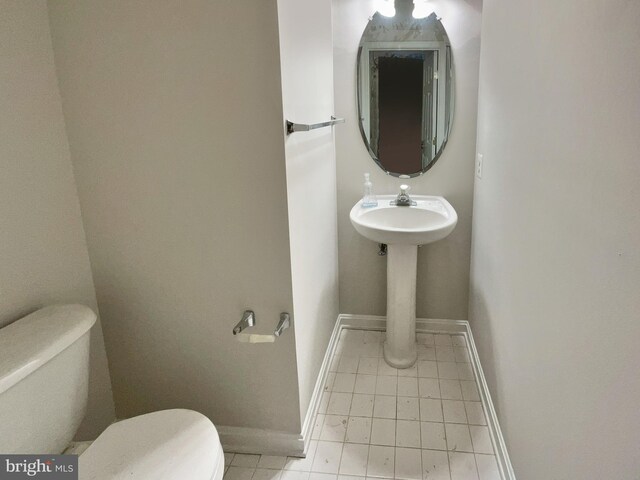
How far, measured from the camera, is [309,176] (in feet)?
5.79

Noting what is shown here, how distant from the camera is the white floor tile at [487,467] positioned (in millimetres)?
1558

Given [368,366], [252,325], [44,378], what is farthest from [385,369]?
[44,378]

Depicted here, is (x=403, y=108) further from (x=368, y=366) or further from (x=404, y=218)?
(x=368, y=366)

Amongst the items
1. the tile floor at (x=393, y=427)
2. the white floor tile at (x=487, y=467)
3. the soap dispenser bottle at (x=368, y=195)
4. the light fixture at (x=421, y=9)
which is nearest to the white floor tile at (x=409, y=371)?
the tile floor at (x=393, y=427)

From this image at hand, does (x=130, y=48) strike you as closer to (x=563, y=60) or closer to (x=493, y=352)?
(x=563, y=60)

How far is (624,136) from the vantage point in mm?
779

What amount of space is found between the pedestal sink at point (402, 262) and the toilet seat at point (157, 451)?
118 centimetres

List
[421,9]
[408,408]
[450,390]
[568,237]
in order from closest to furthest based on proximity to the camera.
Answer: [568,237] < [408,408] < [450,390] < [421,9]

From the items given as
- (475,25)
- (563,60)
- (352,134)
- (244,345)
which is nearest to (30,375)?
(244,345)

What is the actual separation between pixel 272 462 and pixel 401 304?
986 millimetres

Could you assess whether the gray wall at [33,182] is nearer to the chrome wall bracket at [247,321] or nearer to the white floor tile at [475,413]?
the chrome wall bracket at [247,321]

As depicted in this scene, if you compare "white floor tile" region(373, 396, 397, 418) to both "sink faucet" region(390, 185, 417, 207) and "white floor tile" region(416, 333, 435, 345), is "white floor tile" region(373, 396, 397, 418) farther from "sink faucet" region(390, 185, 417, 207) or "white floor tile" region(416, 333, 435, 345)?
"sink faucet" region(390, 185, 417, 207)

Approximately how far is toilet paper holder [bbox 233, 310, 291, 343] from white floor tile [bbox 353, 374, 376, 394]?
0.75 m

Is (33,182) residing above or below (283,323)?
above
